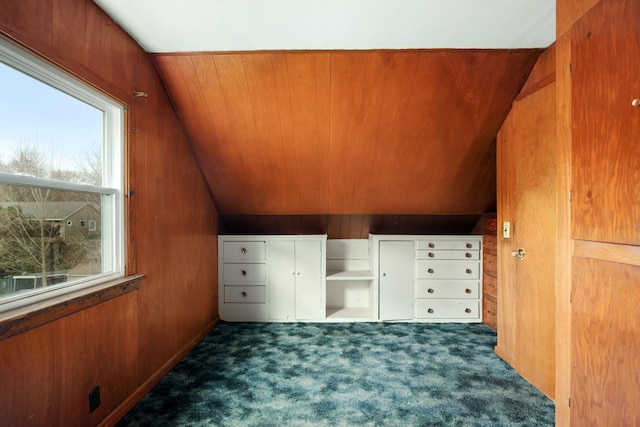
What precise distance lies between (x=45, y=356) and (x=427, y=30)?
2528mm

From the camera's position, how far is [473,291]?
3.47 meters

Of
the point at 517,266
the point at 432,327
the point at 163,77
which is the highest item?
the point at 163,77

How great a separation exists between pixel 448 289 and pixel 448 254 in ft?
1.20

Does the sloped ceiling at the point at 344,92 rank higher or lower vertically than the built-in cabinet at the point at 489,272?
higher

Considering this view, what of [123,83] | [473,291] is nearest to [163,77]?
[123,83]

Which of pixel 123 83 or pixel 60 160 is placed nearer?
pixel 60 160

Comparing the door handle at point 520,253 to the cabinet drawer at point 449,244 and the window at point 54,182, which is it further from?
the window at point 54,182

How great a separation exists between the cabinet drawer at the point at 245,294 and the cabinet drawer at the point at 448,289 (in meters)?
1.65

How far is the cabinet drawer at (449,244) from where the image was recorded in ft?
11.3

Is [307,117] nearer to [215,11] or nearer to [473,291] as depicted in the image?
[215,11]

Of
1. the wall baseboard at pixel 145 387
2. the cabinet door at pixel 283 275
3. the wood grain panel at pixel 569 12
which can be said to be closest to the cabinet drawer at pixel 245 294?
the cabinet door at pixel 283 275

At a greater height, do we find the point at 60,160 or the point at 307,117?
the point at 307,117

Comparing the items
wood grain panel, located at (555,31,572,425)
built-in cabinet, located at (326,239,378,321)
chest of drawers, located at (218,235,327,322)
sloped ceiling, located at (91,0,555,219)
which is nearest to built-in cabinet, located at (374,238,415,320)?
built-in cabinet, located at (326,239,378,321)

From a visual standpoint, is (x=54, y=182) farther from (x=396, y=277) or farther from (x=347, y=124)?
(x=396, y=277)
